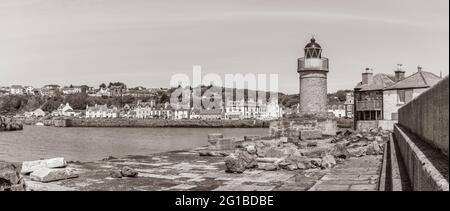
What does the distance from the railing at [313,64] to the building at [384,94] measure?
584 centimetres

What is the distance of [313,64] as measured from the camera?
37406 mm

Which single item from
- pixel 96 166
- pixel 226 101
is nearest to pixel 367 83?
pixel 96 166

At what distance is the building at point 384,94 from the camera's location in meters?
37.0

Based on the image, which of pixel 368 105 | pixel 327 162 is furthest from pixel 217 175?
pixel 368 105

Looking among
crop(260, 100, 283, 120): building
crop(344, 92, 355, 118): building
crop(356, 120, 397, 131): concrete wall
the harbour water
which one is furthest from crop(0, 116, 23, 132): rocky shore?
crop(356, 120, 397, 131): concrete wall

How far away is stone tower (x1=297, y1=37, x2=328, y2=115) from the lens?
1470 inches

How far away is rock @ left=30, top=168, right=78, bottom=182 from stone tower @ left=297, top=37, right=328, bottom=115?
27832 millimetres

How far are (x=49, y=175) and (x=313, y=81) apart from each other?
28.7 m

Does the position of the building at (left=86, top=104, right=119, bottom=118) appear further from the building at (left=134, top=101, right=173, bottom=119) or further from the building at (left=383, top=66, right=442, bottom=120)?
the building at (left=383, top=66, right=442, bottom=120)
